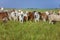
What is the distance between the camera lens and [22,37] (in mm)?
7492

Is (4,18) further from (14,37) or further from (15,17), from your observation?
(14,37)

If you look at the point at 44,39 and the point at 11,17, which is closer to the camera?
the point at 44,39

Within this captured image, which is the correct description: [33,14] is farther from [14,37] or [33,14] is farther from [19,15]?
[14,37]

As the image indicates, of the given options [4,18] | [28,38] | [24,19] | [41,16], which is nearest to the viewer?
[28,38]

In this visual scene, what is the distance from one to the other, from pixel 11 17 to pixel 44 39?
8523 mm

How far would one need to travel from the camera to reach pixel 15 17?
624 inches

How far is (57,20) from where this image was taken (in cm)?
1584

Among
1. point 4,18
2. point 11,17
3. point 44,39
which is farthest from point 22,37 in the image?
point 11,17

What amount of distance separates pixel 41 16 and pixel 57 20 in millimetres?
1434

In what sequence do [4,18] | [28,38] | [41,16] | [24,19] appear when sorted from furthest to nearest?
[41,16], [24,19], [4,18], [28,38]

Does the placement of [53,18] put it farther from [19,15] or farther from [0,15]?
[0,15]

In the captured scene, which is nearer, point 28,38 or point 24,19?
point 28,38

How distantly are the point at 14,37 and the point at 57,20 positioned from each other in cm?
897

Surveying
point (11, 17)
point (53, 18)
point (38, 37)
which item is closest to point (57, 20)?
point (53, 18)
